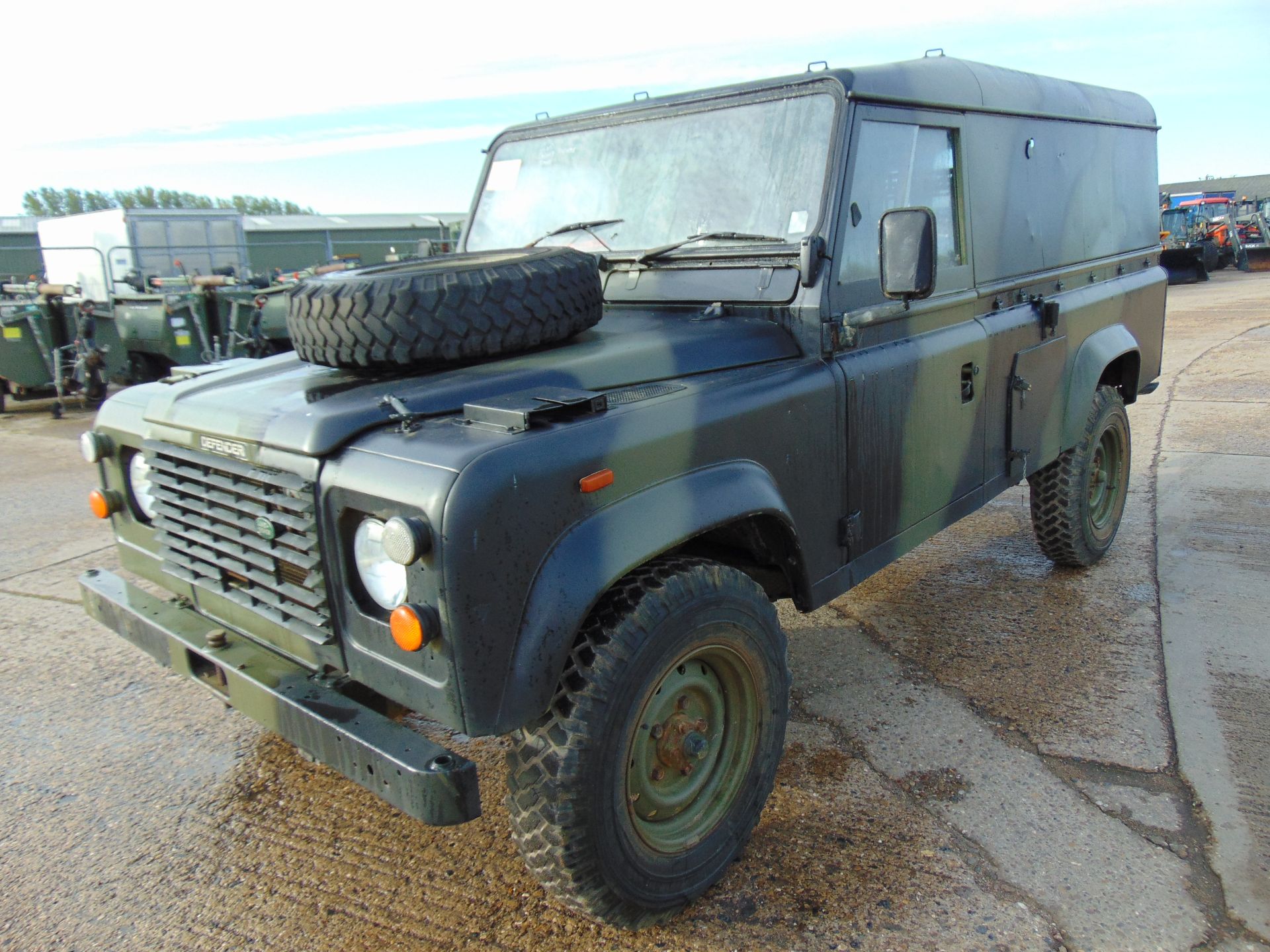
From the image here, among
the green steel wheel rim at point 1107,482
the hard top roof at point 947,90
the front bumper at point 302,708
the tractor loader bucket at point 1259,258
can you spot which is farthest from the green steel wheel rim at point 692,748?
the tractor loader bucket at point 1259,258

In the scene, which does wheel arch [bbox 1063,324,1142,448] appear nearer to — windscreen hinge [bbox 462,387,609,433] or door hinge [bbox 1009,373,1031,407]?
door hinge [bbox 1009,373,1031,407]

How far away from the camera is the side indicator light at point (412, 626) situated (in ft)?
6.40

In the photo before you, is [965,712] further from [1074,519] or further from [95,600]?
[95,600]

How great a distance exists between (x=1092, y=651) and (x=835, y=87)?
2535 mm

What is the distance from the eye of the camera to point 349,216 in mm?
32938

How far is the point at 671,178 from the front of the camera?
331 centimetres

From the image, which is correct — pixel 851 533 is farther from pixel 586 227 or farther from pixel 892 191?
pixel 586 227

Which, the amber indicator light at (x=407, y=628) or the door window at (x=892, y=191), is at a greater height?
the door window at (x=892, y=191)

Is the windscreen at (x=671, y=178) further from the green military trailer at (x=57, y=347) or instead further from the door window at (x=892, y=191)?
the green military trailer at (x=57, y=347)

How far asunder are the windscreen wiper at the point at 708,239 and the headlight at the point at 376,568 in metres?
1.51

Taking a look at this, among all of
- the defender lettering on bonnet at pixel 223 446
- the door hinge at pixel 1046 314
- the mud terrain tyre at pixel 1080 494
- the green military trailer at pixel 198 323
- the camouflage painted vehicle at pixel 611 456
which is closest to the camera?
the camouflage painted vehicle at pixel 611 456

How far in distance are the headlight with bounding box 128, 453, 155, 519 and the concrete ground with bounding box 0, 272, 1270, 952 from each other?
972 mm

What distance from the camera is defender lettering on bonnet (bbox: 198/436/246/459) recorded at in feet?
7.67

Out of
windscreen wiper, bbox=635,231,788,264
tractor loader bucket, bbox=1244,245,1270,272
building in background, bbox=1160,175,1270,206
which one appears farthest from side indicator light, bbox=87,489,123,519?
building in background, bbox=1160,175,1270,206
